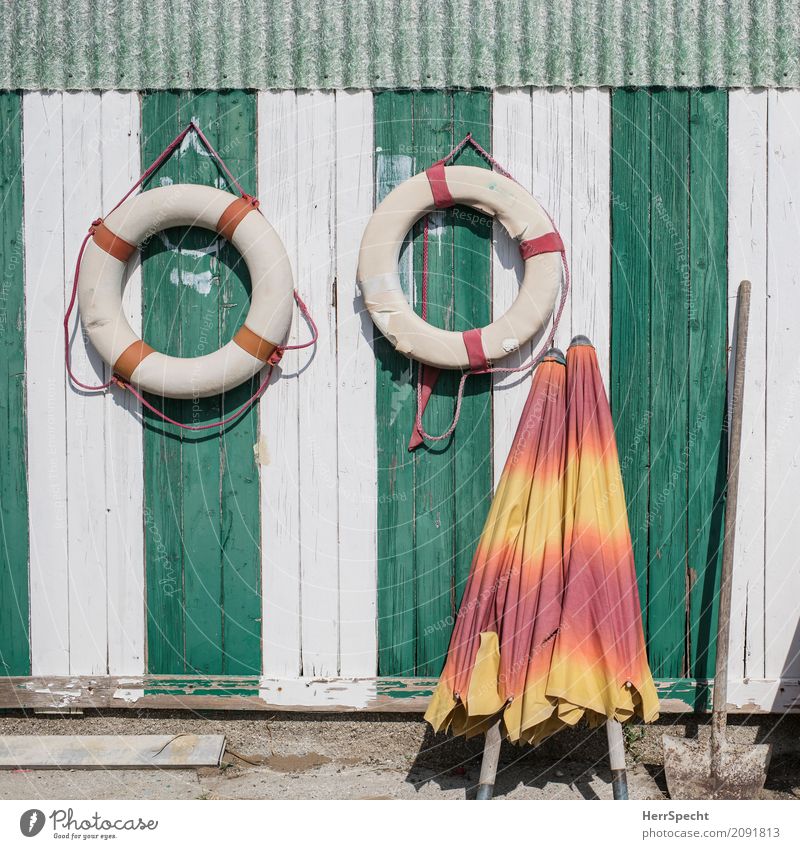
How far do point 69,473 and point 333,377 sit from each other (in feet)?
3.19

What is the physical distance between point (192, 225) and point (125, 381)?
573 millimetres

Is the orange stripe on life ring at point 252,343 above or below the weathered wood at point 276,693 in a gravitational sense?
above

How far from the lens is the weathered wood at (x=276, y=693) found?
2713mm

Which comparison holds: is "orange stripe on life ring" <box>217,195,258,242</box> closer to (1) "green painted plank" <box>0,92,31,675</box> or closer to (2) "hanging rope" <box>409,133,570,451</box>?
(2) "hanging rope" <box>409,133,570,451</box>

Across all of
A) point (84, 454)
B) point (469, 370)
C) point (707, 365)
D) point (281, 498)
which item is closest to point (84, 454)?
point (84, 454)

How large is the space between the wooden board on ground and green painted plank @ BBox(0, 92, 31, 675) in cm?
26

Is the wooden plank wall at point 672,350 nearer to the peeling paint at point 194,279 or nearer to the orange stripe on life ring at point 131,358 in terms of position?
the peeling paint at point 194,279

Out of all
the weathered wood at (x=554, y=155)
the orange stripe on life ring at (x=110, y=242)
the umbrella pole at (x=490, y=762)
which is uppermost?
the weathered wood at (x=554, y=155)

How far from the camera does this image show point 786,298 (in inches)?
106

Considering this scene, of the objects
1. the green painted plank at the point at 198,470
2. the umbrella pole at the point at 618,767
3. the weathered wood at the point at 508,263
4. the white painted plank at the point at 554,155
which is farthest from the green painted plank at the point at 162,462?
the umbrella pole at the point at 618,767

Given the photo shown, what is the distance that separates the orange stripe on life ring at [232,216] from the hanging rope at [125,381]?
0.13 ft

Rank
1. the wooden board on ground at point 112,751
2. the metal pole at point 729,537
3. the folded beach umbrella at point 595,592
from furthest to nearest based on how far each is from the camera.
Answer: the wooden board on ground at point 112,751 < the metal pole at point 729,537 < the folded beach umbrella at point 595,592
